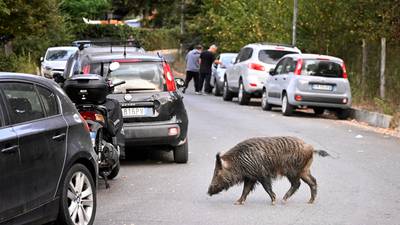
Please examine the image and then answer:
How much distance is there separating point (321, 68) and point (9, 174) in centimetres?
1535

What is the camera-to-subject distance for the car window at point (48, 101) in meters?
6.99

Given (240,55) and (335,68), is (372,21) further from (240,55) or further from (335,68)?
(240,55)

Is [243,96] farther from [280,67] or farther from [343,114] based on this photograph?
[343,114]

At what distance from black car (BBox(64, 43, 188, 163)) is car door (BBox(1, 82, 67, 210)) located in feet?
14.2

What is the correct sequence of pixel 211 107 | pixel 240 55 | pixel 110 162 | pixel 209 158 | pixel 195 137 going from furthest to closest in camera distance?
Answer: pixel 240 55, pixel 211 107, pixel 195 137, pixel 209 158, pixel 110 162

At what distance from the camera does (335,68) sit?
20547 mm

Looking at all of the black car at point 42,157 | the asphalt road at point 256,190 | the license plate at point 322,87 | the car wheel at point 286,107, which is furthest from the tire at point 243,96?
the black car at point 42,157

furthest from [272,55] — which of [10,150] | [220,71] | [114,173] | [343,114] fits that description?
[10,150]

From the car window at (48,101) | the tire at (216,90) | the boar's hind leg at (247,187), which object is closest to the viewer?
the car window at (48,101)

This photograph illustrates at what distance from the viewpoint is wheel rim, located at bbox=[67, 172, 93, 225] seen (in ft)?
23.1

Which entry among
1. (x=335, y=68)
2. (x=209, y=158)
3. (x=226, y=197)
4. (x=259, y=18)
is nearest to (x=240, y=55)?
(x=335, y=68)

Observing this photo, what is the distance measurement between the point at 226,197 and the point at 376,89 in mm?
14964

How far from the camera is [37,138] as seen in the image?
6.48m

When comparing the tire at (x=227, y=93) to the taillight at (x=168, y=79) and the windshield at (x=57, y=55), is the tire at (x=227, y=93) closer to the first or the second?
the windshield at (x=57, y=55)
